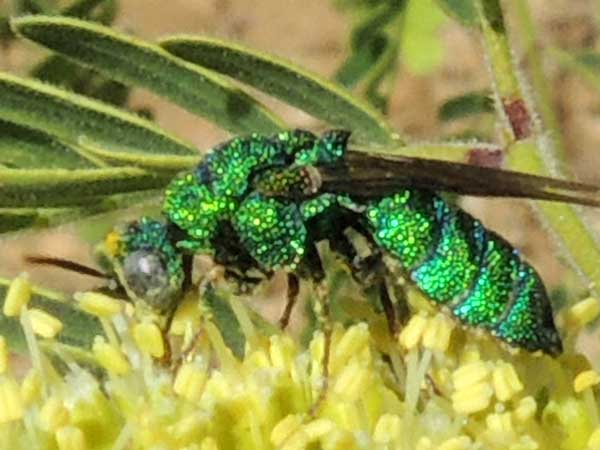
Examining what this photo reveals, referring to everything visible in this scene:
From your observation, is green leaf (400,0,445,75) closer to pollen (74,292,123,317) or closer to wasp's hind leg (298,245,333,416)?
wasp's hind leg (298,245,333,416)

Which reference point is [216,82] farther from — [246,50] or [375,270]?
[375,270]

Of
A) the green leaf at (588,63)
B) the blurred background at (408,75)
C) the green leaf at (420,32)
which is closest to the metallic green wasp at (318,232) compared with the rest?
the green leaf at (420,32)

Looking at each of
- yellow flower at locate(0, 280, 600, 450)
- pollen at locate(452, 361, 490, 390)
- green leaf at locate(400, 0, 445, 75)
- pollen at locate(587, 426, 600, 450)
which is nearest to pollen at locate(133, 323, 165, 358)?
yellow flower at locate(0, 280, 600, 450)

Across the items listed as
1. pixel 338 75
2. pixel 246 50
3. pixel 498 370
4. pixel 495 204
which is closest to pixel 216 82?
pixel 246 50

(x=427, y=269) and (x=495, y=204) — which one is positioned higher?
(x=495, y=204)

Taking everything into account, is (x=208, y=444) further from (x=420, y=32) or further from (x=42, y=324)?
(x=420, y=32)

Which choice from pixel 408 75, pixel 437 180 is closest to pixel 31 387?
pixel 437 180

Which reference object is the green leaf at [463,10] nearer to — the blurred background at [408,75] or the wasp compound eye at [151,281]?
the wasp compound eye at [151,281]

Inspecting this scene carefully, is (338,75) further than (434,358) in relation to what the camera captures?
Yes
